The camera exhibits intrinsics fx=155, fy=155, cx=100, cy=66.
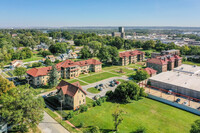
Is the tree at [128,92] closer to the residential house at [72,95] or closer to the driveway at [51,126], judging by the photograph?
the residential house at [72,95]

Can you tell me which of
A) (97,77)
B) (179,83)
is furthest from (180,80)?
(97,77)

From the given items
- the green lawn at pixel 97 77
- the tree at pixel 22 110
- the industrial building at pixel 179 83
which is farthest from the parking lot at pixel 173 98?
the tree at pixel 22 110

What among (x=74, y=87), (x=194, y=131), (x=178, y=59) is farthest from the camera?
(x=178, y=59)

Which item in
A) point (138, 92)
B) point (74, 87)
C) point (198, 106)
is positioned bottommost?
point (198, 106)

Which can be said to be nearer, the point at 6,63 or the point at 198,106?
the point at 198,106

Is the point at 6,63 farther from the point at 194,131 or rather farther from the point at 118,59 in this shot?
the point at 194,131

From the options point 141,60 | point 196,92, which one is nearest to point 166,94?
point 196,92

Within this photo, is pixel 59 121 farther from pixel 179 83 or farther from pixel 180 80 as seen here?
pixel 180 80
